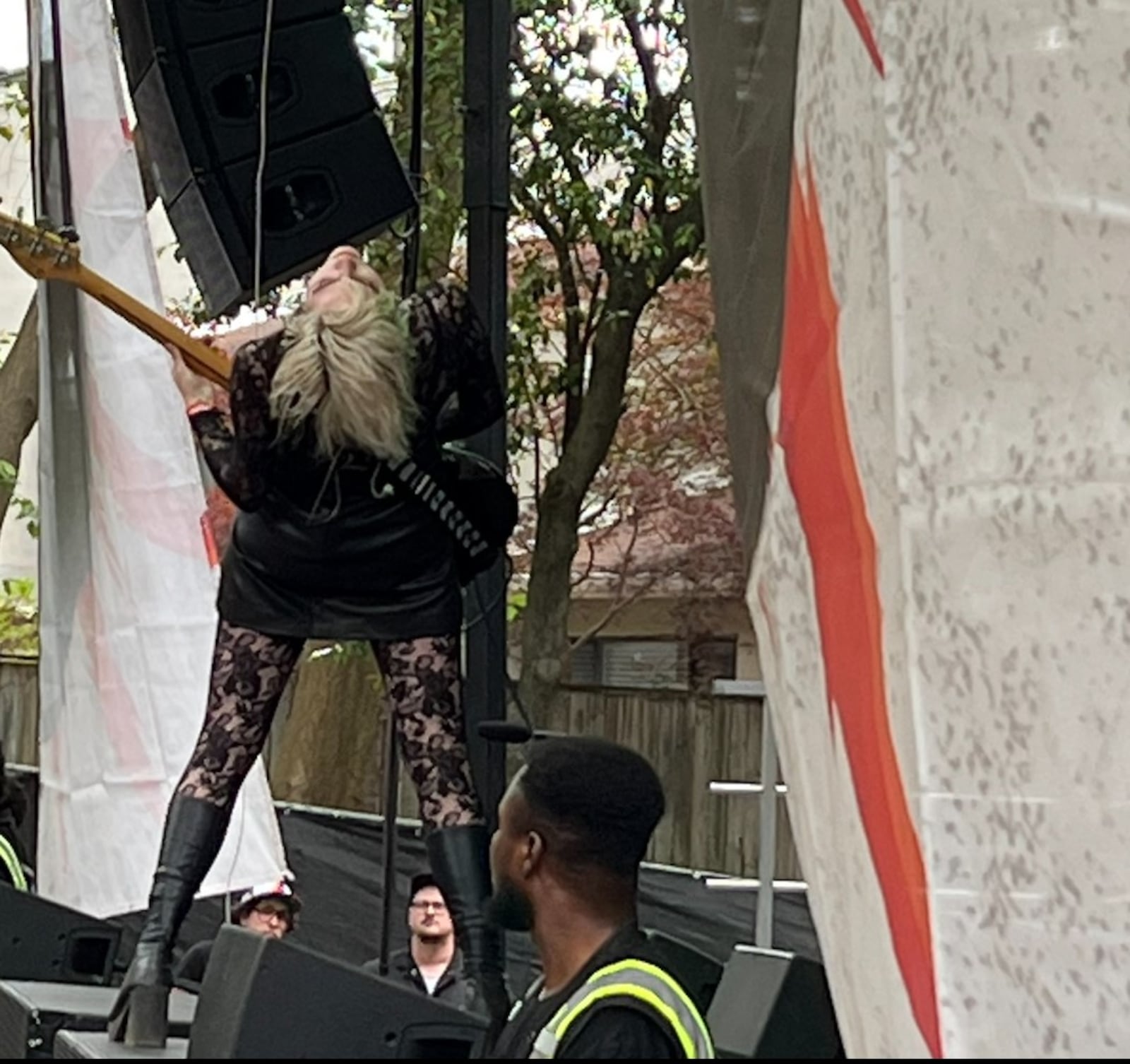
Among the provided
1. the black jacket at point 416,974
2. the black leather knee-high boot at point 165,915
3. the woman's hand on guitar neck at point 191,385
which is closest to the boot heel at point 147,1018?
the black leather knee-high boot at point 165,915

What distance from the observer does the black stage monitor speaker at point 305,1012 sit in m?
2.77

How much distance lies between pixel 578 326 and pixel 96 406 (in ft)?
22.8

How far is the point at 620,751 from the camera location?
297cm

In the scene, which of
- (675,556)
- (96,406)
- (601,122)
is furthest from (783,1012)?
(675,556)

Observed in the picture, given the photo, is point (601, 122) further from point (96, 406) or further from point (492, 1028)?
point (492, 1028)

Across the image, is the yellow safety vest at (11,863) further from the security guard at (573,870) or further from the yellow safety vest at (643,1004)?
the yellow safety vest at (643,1004)

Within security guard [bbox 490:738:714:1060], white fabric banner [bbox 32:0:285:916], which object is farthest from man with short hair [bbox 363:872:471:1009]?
security guard [bbox 490:738:714:1060]

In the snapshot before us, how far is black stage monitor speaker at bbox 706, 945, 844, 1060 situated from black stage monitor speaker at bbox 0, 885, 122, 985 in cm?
171

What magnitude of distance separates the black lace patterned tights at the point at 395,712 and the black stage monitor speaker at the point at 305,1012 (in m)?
0.81

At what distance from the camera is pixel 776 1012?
133 inches

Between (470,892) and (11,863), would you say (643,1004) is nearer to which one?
(470,892)

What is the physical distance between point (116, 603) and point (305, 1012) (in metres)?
2.69

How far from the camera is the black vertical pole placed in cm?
471

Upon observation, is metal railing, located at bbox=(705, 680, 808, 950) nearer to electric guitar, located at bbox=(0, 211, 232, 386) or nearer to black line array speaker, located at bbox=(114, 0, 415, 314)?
electric guitar, located at bbox=(0, 211, 232, 386)
